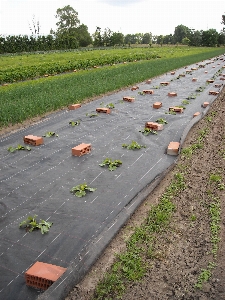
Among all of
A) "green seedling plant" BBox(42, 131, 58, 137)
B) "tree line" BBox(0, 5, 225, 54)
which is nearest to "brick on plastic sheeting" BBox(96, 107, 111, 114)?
"green seedling plant" BBox(42, 131, 58, 137)

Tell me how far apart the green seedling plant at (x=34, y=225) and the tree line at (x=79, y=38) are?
44952 millimetres

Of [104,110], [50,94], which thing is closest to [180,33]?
[50,94]

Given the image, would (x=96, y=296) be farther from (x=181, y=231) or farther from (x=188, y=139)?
(x=188, y=139)

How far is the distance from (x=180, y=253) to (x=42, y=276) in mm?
1727

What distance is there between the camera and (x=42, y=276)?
129 inches

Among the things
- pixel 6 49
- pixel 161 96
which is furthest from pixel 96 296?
pixel 6 49

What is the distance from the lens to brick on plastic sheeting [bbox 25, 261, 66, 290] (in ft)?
10.8

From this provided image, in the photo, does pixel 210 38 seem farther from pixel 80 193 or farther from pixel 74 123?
pixel 80 193

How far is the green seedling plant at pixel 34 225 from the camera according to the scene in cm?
422

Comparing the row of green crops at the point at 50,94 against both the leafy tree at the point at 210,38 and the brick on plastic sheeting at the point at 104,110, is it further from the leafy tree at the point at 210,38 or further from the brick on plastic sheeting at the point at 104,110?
the leafy tree at the point at 210,38

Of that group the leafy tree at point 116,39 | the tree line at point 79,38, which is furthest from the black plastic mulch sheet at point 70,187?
the leafy tree at point 116,39

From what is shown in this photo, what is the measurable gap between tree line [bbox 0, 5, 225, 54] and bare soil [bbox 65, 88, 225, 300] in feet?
148

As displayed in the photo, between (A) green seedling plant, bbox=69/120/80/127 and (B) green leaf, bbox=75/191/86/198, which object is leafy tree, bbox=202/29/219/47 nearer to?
(A) green seedling plant, bbox=69/120/80/127

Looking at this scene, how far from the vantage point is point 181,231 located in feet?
13.9
